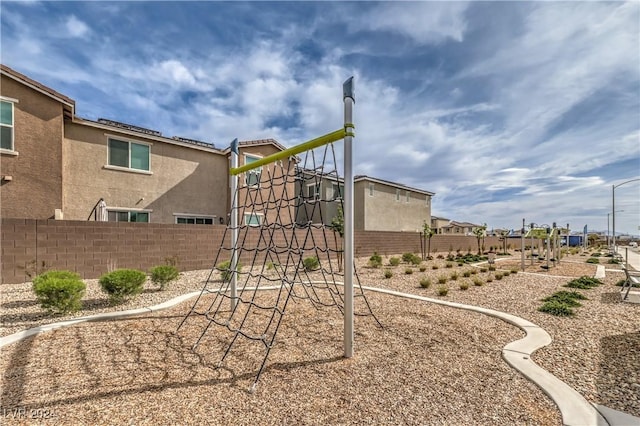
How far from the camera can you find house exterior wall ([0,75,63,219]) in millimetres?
9914

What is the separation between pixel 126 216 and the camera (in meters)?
13.0

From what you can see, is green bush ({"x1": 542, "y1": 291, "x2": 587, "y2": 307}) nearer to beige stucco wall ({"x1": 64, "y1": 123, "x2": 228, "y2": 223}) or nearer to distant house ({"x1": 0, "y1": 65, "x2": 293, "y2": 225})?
distant house ({"x1": 0, "y1": 65, "x2": 293, "y2": 225})

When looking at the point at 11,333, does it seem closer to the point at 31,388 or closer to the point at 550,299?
the point at 31,388

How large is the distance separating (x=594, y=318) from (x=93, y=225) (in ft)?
40.8

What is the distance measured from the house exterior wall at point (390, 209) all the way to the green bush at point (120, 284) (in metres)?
18.7

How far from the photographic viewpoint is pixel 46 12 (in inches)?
246

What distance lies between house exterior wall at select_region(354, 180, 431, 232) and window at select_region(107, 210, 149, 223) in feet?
49.1

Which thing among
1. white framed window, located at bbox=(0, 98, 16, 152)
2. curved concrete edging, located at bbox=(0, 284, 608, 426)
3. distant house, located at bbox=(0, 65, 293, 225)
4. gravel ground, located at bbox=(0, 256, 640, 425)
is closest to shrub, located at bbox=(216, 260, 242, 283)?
gravel ground, located at bbox=(0, 256, 640, 425)

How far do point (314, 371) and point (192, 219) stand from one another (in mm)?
13348

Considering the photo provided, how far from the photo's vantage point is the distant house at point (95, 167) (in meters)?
10.1

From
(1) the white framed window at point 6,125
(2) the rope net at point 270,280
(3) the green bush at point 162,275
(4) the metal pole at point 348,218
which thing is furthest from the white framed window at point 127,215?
(4) the metal pole at point 348,218

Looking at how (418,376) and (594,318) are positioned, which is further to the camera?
(594,318)

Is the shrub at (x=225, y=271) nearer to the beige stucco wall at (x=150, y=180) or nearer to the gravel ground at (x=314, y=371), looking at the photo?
the gravel ground at (x=314, y=371)

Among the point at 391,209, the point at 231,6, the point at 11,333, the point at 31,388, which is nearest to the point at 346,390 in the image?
the point at 31,388
